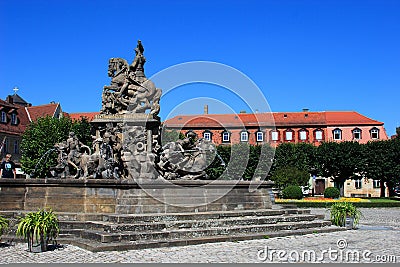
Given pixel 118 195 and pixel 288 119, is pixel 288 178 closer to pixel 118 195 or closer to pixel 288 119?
pixel 288 119

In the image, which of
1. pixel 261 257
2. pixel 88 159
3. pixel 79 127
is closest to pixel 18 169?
pixel 79 127

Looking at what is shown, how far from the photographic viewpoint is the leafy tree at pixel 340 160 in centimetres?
5956

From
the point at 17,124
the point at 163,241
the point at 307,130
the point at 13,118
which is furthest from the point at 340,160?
the point at 163,241

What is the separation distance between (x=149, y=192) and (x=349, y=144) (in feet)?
163

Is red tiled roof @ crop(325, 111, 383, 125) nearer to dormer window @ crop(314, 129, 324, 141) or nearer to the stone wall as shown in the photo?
dormer window @ crop(314, 129, 324, 141)

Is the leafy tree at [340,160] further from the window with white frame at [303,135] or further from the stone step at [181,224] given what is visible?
the stone step at [181,224]

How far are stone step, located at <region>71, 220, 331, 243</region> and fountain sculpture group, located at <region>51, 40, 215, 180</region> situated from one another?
13.6 ft

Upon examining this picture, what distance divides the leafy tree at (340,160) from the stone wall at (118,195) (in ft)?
149

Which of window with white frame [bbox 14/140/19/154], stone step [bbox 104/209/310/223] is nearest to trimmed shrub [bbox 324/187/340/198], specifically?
stone step [bbox 104/209/310/223]

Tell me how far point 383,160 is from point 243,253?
50726 millimetres

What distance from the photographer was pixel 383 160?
5816cm

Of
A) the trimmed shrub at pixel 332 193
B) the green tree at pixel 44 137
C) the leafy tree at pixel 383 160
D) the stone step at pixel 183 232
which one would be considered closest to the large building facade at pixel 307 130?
the leafy tree at pixel 383 160

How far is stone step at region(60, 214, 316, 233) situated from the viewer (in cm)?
1320

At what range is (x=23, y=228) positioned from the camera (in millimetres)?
11695
